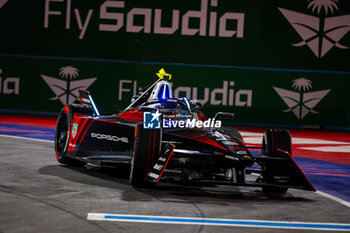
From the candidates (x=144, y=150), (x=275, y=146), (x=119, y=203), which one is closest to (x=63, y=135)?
(x=144, y=150)

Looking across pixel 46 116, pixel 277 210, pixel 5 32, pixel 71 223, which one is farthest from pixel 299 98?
pixel 71 223

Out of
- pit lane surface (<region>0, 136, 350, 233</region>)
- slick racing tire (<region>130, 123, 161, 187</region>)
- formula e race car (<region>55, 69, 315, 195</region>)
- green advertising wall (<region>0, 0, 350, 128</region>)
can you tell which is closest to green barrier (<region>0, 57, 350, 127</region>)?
green advertising wall (<region>0, 0, 350, 128</region>)

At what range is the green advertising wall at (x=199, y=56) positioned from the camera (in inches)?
728

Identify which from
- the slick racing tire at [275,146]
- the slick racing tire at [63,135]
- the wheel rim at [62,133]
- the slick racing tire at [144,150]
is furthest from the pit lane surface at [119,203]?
the wheel rim at [62,133]

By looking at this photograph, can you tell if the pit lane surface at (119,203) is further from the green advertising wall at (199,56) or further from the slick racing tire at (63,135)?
the green advertising wall at (199,56)

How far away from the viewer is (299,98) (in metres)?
18.4

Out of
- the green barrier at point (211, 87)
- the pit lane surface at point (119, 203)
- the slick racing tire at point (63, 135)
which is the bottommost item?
the pit lane surface at point (119, 203)

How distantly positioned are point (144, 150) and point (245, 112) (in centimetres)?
1197

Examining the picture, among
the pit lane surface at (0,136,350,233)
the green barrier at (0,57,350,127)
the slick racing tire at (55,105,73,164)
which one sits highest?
the green barrier at (0,57,350,127)

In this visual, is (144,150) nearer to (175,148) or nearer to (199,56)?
(175,148)

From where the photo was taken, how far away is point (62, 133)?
30.9 feet

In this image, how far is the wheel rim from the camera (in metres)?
9.24

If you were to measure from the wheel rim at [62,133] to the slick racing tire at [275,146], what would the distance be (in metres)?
3.50

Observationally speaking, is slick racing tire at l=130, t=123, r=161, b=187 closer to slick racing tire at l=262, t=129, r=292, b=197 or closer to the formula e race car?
the formula e race car
